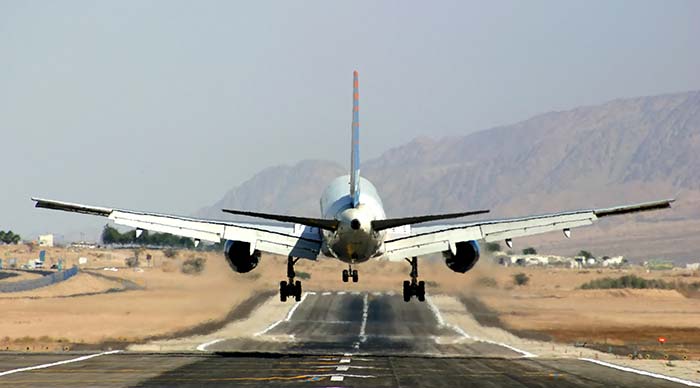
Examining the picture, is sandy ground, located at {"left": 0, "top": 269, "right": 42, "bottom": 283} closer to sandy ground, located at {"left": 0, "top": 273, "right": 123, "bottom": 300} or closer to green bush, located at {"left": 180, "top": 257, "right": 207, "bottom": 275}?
sandy ground, located at {"left": 0, "top": 273, "right": 123, "bottom": 300}

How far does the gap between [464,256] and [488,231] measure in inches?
184

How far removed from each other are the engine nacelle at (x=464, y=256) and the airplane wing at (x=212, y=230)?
7.76 metres

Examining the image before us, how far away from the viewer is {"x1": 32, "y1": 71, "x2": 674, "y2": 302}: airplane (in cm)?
5644

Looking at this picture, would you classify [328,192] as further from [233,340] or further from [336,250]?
[233,340]

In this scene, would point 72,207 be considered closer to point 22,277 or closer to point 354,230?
point 354,230

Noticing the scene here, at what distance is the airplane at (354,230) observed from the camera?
5644cm

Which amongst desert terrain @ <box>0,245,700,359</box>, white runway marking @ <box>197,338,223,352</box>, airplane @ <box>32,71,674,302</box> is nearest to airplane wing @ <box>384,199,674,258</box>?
airplane @ <box>32,71,674,302</box>

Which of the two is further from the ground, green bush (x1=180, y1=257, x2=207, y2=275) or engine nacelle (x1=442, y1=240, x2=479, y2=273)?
green bush (x1=180, y1=257, x2=207, y2=275)

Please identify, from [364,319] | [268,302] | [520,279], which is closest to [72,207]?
[364,319]

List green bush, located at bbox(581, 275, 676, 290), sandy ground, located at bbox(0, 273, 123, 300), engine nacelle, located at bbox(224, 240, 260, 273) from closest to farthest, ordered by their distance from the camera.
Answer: engine nacelle, located at bbox(224, 240, 260, 273) < sandy ground, located at bbox(0, 273, 123, 300) < green bush, located at bbox(581, 275, 676, 290)

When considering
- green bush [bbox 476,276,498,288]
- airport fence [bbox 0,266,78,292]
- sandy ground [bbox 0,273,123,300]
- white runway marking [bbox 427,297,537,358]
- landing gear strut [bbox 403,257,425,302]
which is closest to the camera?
landing gear strut [bbox 403,257,425,302]

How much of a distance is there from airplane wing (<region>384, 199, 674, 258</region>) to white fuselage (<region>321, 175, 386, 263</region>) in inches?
69.2

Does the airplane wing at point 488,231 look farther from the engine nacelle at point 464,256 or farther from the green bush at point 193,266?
the green bush at point 193,266

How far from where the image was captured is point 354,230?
182 feet
